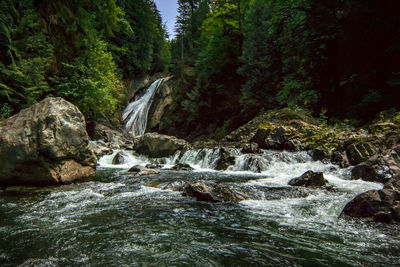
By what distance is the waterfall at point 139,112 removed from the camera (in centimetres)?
2838

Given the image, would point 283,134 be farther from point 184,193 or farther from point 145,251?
point 145,251

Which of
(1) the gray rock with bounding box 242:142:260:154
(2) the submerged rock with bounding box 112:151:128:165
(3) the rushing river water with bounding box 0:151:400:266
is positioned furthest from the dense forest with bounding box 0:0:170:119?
(1) the gray rock with bounding box 242:142:260:154

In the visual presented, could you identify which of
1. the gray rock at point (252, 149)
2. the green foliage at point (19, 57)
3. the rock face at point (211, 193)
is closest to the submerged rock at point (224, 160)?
the gray rock at point (252, 149)

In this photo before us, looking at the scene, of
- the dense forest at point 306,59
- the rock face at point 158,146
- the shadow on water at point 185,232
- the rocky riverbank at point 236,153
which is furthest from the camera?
the rock face at point 158,146

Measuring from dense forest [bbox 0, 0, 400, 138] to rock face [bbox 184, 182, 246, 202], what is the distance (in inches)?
378

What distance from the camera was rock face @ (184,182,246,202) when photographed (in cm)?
575

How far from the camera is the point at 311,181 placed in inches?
276

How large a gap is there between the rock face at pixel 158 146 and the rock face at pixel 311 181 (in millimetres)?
9266

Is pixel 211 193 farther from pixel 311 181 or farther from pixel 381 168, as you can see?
pixel 381 168

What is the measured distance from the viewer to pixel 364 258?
303 centimetres

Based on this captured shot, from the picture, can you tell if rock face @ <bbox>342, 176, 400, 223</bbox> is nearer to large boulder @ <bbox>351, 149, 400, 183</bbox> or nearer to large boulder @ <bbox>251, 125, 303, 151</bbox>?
large boulder @ <bbox>351, 149, 400, 183</bbox>

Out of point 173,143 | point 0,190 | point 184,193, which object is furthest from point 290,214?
point 173,143

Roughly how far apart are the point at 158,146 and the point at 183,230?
11890 millimetres

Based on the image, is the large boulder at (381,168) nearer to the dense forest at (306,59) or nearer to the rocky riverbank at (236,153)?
the rocky riverbank at (236,153)
